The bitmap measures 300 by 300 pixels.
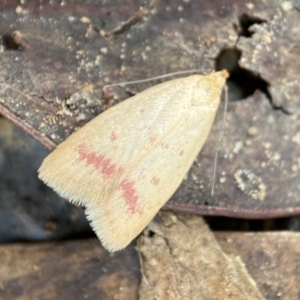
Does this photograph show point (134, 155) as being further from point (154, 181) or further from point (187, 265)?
point (187, 265)

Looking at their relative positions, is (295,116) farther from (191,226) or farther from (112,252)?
(112,252)

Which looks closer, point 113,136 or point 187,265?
point 113,136

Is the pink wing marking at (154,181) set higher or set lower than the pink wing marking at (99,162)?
lower

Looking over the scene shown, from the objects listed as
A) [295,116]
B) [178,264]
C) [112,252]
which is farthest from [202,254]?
[295,116]

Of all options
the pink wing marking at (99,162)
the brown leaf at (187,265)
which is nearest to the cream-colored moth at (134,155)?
the pink wing marking at (99,162)

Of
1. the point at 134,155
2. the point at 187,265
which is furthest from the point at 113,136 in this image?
the point at 187,265

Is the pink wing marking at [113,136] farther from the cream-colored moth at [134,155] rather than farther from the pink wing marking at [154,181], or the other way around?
the pink wing marking at [154,181]

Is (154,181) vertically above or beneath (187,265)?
above
